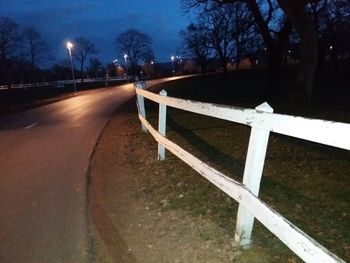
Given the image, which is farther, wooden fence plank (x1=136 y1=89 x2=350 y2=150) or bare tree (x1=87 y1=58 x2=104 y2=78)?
bare tree (x1=87 y1=58 x2=104 y2=78)

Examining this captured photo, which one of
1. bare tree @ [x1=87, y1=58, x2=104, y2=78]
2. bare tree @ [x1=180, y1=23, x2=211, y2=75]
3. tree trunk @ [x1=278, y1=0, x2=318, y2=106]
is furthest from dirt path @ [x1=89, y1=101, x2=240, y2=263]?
bare tree @ [x1=87, y1=58, x2=104, y2=78]

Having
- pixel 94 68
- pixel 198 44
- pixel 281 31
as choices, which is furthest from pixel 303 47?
pixel 94 68

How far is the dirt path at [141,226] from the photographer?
16.1 ft

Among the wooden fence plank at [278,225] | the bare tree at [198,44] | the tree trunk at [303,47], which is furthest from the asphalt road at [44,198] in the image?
the bare tree at [198,44]

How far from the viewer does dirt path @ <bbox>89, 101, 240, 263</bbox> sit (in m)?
4.91

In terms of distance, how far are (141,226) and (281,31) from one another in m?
22.3

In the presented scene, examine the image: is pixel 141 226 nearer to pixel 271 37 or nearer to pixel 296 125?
pixel 296 125

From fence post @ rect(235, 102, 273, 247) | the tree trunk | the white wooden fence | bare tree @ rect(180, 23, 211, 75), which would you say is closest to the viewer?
the white wooden fence

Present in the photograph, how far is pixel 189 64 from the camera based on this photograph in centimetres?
13725

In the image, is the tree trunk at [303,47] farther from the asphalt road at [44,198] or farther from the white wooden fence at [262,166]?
the white wooden fence at [262,166]

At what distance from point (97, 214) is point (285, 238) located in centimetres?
341

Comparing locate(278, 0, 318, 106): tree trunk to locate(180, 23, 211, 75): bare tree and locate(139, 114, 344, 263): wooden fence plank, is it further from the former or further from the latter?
locate(180, 23, 211, 75): bare tree

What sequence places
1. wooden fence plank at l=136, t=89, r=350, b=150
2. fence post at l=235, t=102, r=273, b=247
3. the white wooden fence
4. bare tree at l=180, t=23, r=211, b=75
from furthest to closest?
1. bare tree at l=180, t=23, r=211, b=75
2. fence post at l=235, t=102, r=273, b=247
3. the white wooden fence
4. wooden fence plank at l=136, t=89, r=350, b=150

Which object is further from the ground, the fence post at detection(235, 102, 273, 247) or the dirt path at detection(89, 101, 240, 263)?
the fence post at detection(235, 102, 273, 247)
